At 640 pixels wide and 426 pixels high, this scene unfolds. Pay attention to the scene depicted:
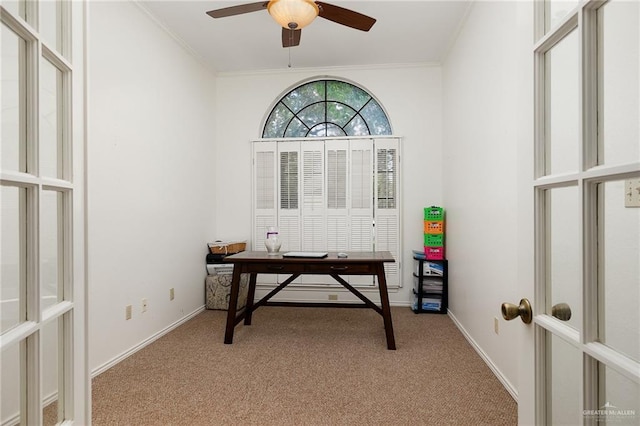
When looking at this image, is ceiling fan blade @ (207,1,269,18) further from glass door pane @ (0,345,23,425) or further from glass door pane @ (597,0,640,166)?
glass door pane @ (0,345,23,425)

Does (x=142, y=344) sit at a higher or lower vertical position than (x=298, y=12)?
lower

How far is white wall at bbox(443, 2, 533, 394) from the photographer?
215 cm

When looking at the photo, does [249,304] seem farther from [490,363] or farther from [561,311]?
[561,311]

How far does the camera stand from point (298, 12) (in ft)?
7.39

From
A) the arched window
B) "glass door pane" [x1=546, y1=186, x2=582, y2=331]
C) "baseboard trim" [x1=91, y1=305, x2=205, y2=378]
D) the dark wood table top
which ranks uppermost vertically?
the arched window

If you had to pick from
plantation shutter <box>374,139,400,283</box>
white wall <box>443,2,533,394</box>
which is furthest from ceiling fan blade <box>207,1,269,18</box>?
plantation shutter <box>374,139,400,283</box>

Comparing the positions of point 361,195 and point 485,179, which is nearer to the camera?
point 485,179

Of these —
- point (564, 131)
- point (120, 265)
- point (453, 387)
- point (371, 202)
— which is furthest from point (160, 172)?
point (564, 131)

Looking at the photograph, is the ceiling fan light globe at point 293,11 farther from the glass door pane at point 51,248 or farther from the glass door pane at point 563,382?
the glass door pane at point 563,382

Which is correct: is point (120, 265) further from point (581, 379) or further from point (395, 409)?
point (581, 379)

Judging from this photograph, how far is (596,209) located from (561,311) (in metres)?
0.26

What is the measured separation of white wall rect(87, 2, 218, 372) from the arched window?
3.31 feet

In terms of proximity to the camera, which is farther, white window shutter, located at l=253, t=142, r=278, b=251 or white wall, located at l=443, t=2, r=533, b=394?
white window shutter, located at l=253, t=142, r=278, b=251

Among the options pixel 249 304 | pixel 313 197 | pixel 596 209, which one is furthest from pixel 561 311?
pixel 313 197
